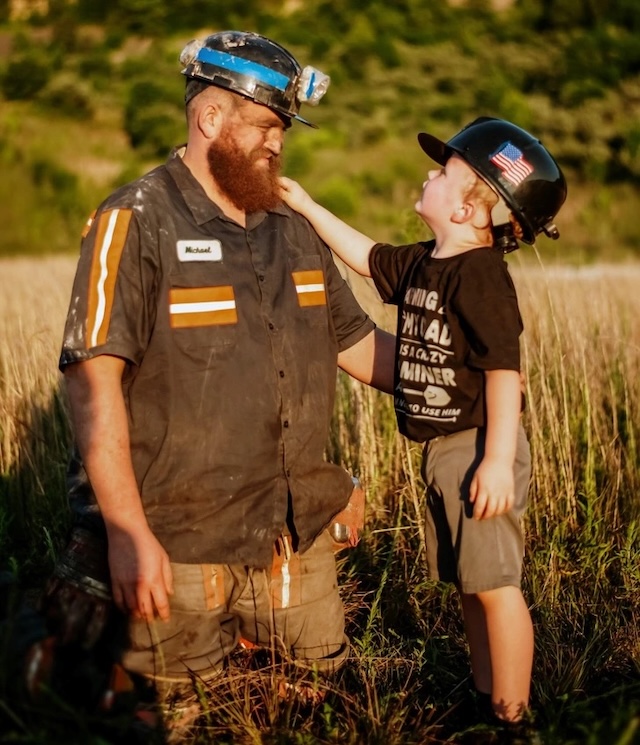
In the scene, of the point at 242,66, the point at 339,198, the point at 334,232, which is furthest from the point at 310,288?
the point at 339,198

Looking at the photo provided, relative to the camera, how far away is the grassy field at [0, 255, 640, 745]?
3.17m

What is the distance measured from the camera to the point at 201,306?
3.25 metres

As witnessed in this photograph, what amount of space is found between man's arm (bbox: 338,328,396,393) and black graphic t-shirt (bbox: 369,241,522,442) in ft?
1.35

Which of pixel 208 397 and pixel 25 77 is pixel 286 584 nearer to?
pixel 208 397

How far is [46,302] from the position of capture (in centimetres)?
784

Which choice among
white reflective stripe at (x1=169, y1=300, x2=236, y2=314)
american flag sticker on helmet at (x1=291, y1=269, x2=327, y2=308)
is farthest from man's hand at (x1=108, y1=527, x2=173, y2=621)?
american flag sticker on helmet at (x1=291, y1=269, x2=327, y2=308)

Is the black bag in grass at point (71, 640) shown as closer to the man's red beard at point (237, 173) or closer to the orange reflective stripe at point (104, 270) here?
the orange reflective stripe at point (104, 270)

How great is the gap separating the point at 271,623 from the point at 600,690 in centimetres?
109

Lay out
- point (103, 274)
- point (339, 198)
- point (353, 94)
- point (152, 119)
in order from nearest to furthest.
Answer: point (103, 274) < point (339, 198) < point (152, 119) < point (353, 94)

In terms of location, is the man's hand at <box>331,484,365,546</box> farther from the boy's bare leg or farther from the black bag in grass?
the black bag in grass

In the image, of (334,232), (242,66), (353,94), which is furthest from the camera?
(353,94)

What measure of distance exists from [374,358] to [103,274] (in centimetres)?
111

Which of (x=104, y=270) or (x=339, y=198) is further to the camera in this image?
(x=339, y=198)

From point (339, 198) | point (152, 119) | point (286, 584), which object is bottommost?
point (286, 584)
